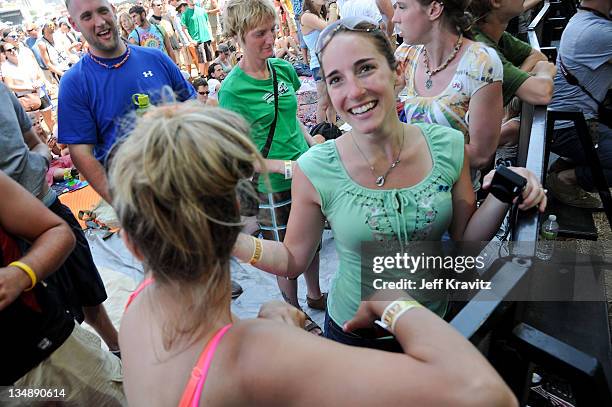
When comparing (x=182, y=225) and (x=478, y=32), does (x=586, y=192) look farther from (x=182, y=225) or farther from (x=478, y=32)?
(x=182, y=225)

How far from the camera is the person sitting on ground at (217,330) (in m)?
0.85

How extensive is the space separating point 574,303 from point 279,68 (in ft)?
7.23

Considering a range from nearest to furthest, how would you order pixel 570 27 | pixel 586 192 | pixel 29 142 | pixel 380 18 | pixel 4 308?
pixel 4 308, pixel 29 142, pixel 570 27, pixel 586 192, pixel 380 18

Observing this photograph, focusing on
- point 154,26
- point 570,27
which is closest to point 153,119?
point 570,27

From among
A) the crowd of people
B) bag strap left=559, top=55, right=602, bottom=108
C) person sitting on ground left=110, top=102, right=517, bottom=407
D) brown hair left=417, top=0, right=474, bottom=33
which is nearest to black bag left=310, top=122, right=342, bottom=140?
the crowd of people

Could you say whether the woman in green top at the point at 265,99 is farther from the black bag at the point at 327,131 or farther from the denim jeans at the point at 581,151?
the denim jeans at the point at 581,151

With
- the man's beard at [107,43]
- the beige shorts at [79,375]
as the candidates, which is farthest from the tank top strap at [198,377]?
the man's beard at [107,43]

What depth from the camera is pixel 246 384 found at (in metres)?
0.90

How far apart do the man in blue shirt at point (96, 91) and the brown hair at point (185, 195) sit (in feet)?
6.15

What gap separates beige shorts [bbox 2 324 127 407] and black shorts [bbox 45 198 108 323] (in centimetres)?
70

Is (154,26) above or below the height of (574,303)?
above

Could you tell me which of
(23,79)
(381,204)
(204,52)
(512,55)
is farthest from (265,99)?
(204,52)

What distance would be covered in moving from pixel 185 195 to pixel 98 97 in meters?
2.22

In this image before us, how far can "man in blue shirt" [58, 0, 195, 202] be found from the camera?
8.79 feet
